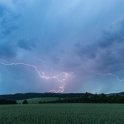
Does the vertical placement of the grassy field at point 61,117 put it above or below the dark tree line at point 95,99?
below

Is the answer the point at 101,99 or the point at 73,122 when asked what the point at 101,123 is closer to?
the point at 73,122

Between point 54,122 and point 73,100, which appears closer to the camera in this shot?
point 54,122

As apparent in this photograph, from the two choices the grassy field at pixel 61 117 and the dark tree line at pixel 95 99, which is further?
the dark tree line at pixel 95 99

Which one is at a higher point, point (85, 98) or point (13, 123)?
point (85, 98)

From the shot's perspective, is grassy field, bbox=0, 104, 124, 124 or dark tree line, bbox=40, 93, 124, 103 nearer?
grassy field, bbox=0, 104, 124, 124

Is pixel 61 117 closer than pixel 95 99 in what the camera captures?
Yes

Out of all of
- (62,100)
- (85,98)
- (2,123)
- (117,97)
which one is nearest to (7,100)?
(62,100)

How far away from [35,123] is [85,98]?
70084 millimetres

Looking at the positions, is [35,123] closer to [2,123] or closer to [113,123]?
[2,123]

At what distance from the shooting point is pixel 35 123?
764 inches

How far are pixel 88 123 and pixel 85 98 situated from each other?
7016cm

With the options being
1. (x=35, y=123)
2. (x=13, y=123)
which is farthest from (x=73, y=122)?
(x=13, y=123)

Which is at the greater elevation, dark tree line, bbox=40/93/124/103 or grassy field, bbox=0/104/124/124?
dark tree line, bbox=40/93/124/103

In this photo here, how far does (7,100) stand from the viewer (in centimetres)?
8631
